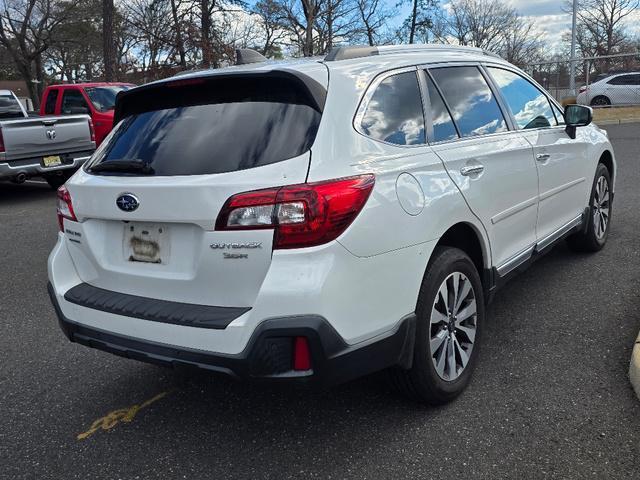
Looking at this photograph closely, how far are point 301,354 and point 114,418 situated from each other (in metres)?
1.31

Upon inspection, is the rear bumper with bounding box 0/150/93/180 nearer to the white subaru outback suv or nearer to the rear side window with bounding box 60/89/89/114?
the rear side window with bounding box 60/89/89/114

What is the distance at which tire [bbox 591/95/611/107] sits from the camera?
2297 cm

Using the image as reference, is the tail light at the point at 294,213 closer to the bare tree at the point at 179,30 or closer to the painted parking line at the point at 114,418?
the painted parking line at the point at 114,418

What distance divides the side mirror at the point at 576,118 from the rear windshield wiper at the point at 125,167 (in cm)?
332

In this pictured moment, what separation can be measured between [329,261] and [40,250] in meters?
5.43

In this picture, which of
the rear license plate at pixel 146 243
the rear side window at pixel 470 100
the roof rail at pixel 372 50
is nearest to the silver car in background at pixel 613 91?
the rear side window at pixel 470 100

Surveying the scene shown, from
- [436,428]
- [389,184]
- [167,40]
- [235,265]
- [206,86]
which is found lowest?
[436,428]

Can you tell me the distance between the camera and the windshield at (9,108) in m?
11.4

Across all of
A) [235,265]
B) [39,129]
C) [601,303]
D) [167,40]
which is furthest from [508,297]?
[167,40]

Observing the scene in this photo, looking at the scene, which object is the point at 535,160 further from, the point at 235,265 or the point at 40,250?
the point at 40,250

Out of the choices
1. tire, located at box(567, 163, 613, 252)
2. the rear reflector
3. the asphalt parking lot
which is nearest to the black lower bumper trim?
the rear reflector

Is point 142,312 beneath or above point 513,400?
above

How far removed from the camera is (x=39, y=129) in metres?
9.73

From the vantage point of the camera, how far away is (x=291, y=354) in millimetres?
2314
